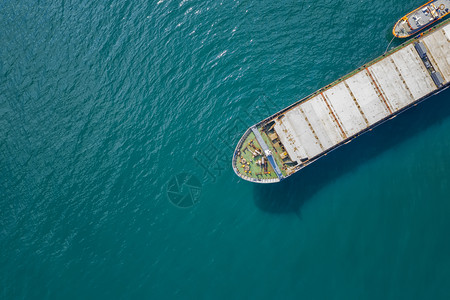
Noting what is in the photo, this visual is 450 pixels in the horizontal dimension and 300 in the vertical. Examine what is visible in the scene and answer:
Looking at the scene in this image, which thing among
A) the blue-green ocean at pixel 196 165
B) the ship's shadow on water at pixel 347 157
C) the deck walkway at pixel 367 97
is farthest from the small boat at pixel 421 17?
the ship's shadow on water at pixel 347 157

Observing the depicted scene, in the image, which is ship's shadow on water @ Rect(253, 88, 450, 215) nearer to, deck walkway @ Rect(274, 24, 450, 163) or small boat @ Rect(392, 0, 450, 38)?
deck walkway @ Rect(274, 24, 450, 163)

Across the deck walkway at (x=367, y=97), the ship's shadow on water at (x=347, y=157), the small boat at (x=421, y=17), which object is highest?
the small boat at (x=421, y=17)

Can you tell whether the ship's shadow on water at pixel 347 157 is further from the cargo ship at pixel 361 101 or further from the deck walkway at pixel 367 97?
the deck walkway at pixel 367 97

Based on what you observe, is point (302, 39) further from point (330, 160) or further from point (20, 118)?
point (20, 118)

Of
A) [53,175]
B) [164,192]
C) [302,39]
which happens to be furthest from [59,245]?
[302,39]

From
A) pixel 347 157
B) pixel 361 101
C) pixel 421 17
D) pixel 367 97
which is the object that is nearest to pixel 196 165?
pixel 347 157

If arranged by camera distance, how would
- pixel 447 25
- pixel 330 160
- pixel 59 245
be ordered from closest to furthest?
pixel 447 25, pixel 330 160, pixel 59 245

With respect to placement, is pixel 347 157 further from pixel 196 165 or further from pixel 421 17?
pixel 421 17
